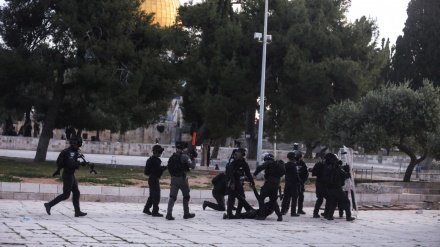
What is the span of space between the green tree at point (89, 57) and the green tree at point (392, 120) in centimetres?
819

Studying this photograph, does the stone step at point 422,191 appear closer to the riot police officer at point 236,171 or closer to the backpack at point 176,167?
the riot police officer at point 236,171

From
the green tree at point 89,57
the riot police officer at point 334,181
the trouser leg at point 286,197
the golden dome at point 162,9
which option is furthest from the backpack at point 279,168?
the golden dome at point 162,9

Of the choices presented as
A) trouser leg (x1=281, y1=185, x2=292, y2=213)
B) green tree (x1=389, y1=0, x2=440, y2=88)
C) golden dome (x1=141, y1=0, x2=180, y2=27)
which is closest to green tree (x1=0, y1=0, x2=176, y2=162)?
trouser leg (x1=281, y1=185, x2=292, y2=213)

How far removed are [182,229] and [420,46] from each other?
44596mm

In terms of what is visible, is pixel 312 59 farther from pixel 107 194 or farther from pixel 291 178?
pixel 291 178

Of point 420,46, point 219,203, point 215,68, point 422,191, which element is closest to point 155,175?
point 219,203

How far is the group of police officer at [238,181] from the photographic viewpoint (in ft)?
44.1

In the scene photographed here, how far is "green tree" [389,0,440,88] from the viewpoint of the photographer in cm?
5147

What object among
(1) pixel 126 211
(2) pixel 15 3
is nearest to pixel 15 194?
(1) pixel 126 211

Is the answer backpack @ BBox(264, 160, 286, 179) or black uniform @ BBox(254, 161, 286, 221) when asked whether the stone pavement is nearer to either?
black uniform @ BBox(254, 161, 286, 221)

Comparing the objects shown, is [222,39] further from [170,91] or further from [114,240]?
[114,240]

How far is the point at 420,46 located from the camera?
174 ft

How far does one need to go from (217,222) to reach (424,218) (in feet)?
23.1

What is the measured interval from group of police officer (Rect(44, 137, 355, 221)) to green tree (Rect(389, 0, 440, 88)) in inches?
1454
